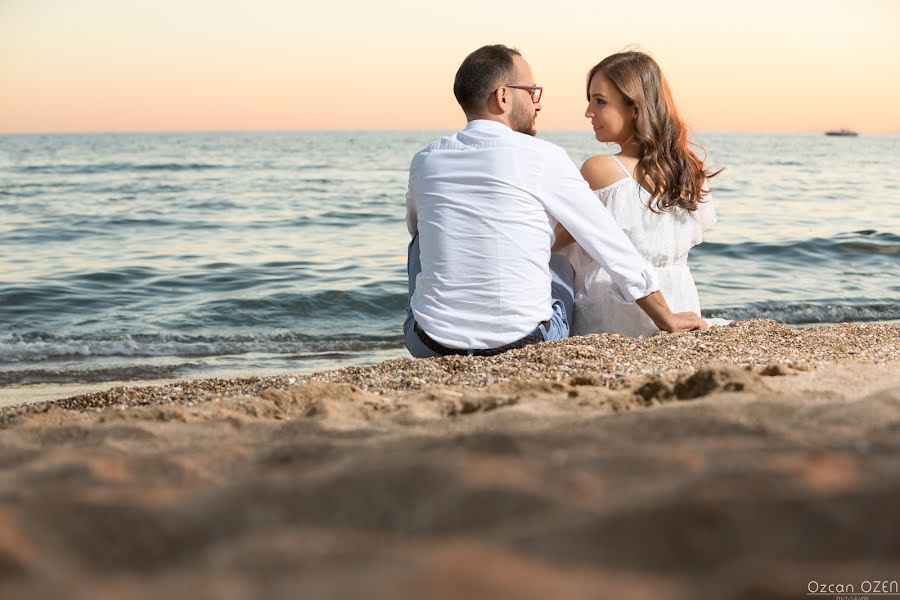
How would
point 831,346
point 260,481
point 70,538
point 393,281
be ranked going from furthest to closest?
point 393,281, point 831,346, point 260,481, point 70,538

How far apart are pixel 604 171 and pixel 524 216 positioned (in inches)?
33.2

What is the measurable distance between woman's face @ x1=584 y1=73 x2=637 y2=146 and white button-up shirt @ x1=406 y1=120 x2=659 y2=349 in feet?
2.25

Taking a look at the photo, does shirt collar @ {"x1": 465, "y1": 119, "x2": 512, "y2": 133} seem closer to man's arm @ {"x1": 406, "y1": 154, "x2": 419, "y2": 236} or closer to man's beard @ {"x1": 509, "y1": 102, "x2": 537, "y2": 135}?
man's beard @ {"x1": 509, "y1": 102, "x2": 537, "y2": 135}

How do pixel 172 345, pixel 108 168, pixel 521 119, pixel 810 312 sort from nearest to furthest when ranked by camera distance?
pixel 521 119
pixel 172 345
pixel 810 312
pixel 108 168

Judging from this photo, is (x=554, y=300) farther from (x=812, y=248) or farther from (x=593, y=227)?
(x=812, y=248)

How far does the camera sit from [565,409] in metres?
2.76

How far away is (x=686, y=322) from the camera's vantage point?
450 cm

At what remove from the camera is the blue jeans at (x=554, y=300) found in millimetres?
4273

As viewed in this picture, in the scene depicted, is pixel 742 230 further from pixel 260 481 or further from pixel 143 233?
pixel 260 481

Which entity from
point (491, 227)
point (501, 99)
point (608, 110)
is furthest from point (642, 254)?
point (501, 99)

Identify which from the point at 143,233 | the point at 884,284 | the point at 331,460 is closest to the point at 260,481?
the point at 331,460

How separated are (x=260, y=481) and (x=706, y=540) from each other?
94 cm

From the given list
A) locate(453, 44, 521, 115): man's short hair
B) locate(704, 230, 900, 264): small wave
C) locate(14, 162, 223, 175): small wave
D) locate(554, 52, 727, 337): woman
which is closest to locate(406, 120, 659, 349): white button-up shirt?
locate(453, 44, 521, 115): man's short hair

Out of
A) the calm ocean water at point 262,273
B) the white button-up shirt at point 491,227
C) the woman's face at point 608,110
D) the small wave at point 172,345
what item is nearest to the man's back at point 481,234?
the white button-up shirt at point 491,227
